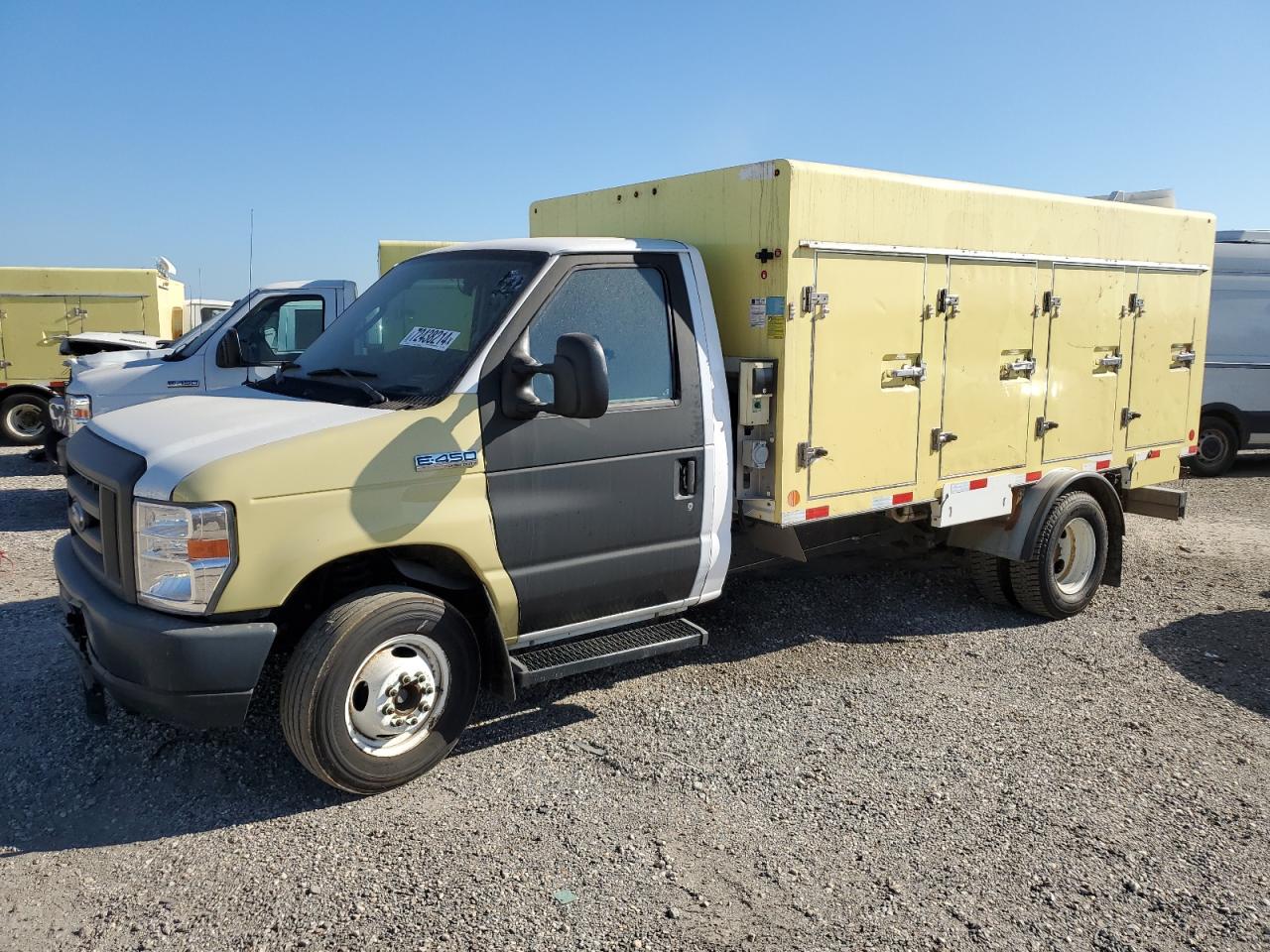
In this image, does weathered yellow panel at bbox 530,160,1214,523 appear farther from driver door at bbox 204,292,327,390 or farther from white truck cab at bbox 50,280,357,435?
white truck cab at bbox 50,280,357,435

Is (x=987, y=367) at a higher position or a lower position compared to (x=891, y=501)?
higher

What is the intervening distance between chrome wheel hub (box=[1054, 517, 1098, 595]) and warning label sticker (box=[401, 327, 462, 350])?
4423mm

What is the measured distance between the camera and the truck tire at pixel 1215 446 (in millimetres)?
13188

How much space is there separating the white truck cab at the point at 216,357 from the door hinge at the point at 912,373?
206 inches

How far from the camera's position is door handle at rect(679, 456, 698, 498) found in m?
4.82

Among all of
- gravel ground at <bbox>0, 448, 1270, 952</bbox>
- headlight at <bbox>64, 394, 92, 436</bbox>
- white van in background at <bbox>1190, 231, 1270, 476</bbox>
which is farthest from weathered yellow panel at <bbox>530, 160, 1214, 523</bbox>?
white van in background at <bbox>1190, 231, 1270, 476</bbox>

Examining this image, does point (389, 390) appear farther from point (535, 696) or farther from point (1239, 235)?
point (1239, 235)

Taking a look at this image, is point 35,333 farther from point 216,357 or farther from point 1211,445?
point 1211,445

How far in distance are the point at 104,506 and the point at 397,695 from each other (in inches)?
53.2

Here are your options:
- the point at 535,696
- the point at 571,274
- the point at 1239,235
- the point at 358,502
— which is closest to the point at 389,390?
the point at 358,502

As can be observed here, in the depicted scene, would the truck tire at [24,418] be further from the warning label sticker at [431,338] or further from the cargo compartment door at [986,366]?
the cargo compartment door at [986,366]

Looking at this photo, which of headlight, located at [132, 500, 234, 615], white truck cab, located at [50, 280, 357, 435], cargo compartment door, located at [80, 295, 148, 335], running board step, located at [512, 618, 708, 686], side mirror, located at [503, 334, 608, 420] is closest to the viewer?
headlight, located at [132, 500, 234, 615]

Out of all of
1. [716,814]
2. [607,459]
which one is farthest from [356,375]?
[716,814]

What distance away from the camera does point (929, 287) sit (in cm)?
567
